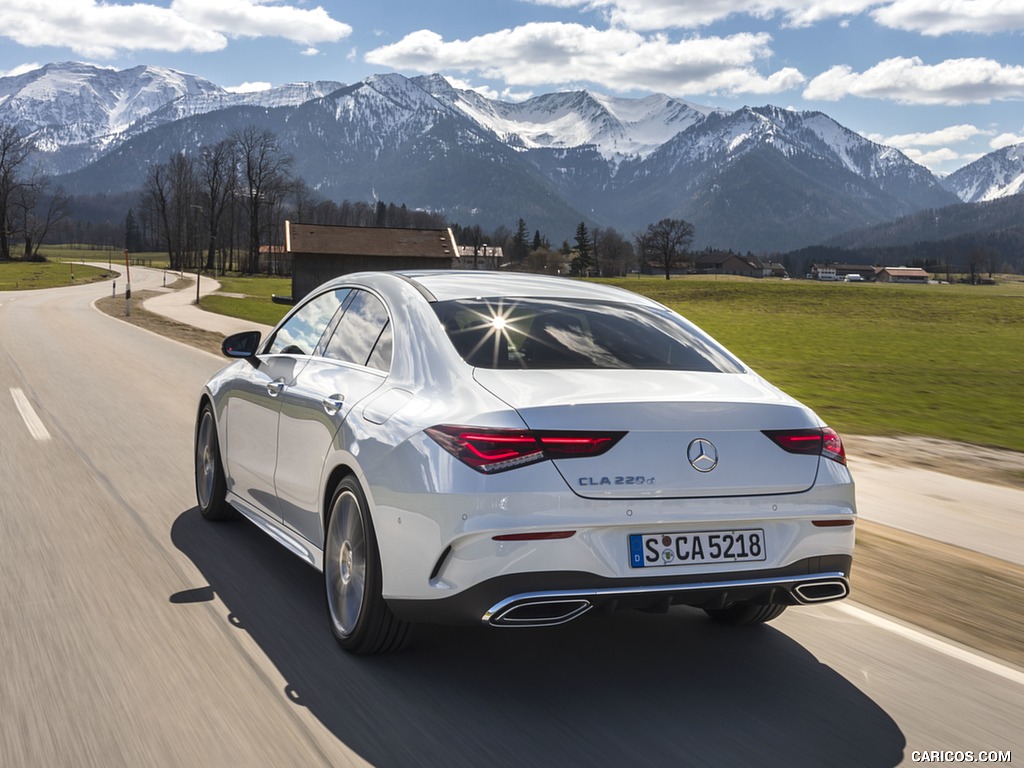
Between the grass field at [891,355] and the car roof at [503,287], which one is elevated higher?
the car roof at [503,287]

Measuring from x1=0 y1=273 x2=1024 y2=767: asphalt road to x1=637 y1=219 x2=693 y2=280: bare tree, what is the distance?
465 feet

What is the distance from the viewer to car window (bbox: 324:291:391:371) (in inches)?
182

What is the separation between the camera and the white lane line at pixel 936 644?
4.30 metres

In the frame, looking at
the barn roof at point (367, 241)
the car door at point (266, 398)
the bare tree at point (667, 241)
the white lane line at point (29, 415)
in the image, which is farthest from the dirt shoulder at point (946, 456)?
the bare tree at point (667, 241)

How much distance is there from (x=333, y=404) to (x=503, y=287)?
1045 millimetres

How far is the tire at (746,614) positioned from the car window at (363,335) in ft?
6.35

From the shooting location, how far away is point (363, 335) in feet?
16.0

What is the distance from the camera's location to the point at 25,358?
59.2 feet

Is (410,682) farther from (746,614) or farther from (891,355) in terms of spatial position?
(891,355)

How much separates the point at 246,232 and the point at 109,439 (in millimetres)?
124186

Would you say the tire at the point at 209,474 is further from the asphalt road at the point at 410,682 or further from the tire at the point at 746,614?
the tire at the point at 746,614

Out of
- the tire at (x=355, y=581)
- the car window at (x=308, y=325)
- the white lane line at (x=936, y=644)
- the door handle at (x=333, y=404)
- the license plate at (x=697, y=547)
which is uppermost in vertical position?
the car window at (x=308, y=325)

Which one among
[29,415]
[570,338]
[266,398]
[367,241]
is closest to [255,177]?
[367,241]

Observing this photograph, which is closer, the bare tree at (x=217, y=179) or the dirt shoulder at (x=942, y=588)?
the dirt shoulder at (x=942, y=588)
